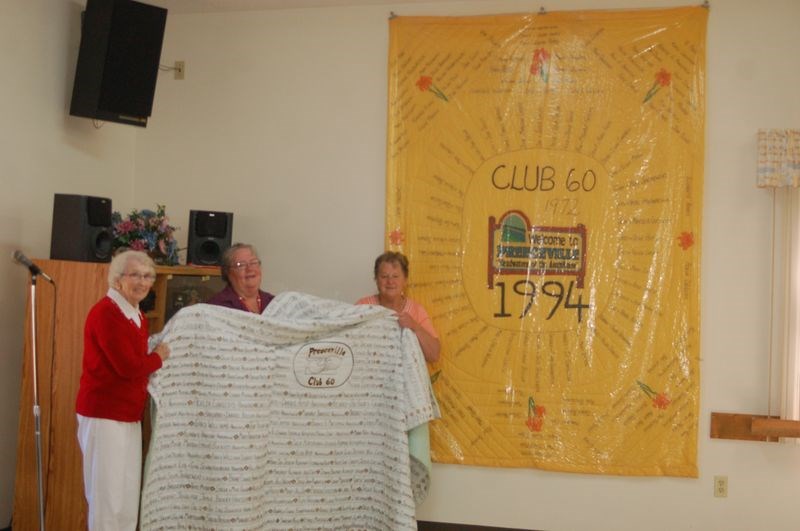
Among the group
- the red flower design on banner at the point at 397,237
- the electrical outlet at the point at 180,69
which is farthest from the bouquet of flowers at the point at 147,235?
the red flower design on banner at the point at 397,237

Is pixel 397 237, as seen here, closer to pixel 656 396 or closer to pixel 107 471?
pixel 656 396

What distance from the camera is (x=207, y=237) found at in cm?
404

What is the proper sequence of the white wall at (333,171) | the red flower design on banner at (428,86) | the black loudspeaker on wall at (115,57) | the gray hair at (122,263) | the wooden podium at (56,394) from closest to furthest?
the gray hair at (122,263), the wooden podium at (56,394), the white wall at (333,171), the black loudspeaker on wall at (115,57), the red flower design on banner at (428,86)

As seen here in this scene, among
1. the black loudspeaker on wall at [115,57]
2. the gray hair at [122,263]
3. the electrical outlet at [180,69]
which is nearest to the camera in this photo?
the gray hair at [122,263]

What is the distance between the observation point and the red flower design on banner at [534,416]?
3971 mm

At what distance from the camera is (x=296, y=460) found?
3.34 meters

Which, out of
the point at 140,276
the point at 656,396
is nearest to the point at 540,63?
the point at 656,396

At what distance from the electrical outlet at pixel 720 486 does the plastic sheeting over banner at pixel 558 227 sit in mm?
137

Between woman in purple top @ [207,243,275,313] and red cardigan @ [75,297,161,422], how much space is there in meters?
0.60

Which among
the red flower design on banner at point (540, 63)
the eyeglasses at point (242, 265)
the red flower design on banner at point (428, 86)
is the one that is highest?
the red flower design on banner at point (540, 63)

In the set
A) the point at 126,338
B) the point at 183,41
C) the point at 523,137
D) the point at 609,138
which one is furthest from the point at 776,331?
the point at 183,41

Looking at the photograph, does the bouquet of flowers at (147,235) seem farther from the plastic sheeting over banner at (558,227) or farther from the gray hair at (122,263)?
the plastic sheeting over banner at (558,227)

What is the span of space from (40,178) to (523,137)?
2.44 m

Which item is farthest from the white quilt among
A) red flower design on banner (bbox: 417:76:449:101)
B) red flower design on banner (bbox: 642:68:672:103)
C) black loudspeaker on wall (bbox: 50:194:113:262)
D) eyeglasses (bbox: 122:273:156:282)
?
red flower design on banner (bbox: 642:68:672:103)
